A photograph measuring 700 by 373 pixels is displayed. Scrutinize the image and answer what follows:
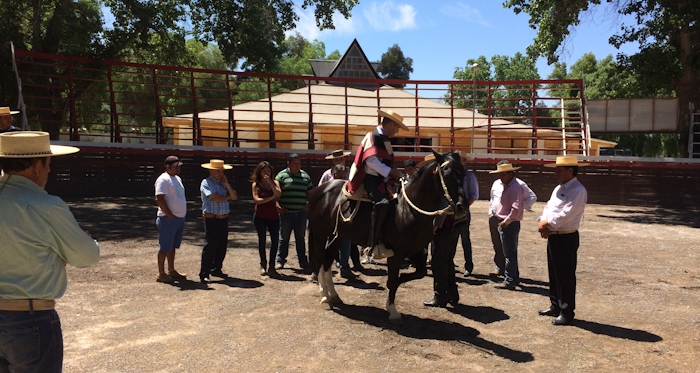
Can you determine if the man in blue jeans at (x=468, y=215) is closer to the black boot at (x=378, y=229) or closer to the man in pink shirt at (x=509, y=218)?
the man in pink shirt at (x=509, y=218)

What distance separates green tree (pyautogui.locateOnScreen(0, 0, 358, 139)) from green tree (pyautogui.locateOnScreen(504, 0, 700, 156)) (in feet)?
22.6

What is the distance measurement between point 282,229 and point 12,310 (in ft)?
21.3

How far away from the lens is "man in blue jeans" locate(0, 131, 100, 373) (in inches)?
127

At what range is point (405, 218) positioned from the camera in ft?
23.3

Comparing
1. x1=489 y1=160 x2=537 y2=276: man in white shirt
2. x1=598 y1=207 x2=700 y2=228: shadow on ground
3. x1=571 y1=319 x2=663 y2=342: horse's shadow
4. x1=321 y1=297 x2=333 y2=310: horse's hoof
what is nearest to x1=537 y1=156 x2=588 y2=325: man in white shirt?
x1=571 y1=319 x2=663 y2=342: horse's shadow

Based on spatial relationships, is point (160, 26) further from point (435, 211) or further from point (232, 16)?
point (435, 211)

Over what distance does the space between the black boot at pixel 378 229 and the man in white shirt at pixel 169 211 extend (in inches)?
120

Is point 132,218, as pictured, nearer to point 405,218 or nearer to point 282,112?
point 282,112

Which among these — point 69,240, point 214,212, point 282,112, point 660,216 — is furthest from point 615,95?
point 69,240

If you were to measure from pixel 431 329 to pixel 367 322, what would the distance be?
31.1 inches

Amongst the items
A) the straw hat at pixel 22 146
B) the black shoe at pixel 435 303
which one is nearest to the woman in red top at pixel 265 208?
the black shoe at pixel 435 303

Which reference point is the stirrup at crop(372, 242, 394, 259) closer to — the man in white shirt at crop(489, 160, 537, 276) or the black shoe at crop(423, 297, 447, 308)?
the black shoe at crop(423, 297, 447, 308)

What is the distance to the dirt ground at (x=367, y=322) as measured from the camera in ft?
19.0

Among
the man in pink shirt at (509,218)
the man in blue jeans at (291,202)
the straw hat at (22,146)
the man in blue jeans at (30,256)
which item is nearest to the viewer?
the man in blue jeans at (30,256)
